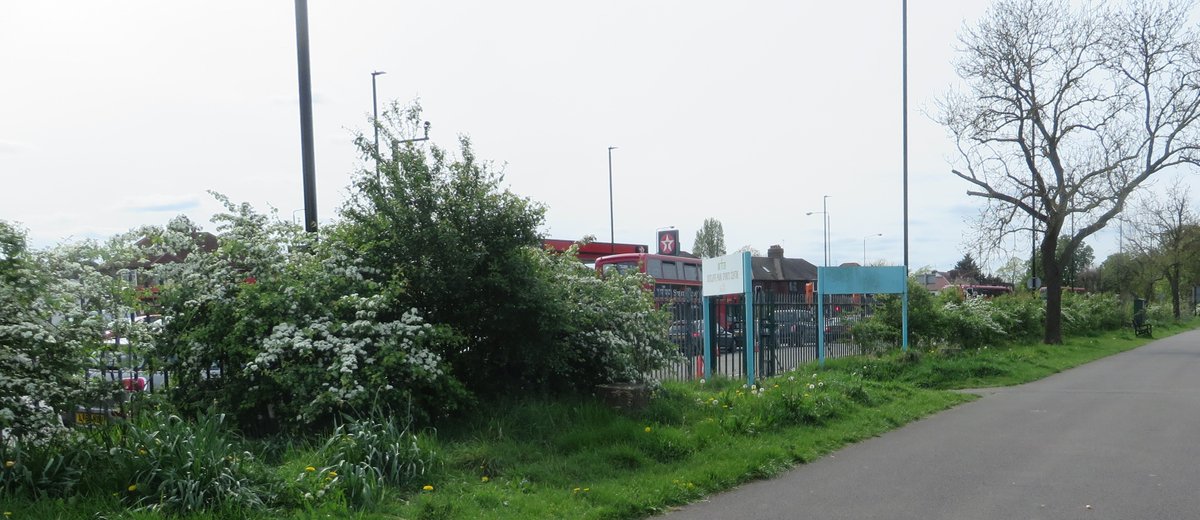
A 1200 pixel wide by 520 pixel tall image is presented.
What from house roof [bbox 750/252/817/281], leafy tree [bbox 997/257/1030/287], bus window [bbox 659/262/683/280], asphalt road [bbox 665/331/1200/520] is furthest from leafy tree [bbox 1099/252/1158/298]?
asphalt road [bbox 665/331/1200/520]

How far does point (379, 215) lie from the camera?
31.2ft

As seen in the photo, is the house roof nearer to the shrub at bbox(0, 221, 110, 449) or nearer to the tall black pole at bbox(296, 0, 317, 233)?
the tall black pole at bbox(296, 0, 317, 233)

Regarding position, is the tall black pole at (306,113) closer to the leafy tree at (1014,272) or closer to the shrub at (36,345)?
the shrub at (36,345)

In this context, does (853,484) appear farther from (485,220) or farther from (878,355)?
(878,355)

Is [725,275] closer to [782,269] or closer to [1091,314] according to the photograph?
[1091,314]

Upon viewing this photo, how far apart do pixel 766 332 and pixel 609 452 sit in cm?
871

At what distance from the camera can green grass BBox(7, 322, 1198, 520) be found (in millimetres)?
6641

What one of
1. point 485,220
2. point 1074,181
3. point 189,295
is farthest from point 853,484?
point 1074,181

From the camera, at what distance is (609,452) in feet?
27.1

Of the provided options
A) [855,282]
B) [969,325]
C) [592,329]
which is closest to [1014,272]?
[969,325]

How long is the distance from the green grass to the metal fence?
2.07 metres

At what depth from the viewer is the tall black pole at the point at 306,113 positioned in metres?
10.2

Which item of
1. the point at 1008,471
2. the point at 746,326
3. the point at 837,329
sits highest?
the point at 746,326

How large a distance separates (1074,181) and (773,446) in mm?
20971
